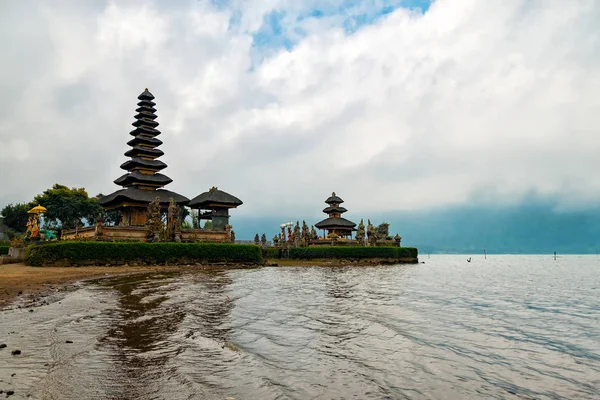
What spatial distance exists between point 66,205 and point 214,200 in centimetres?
3210

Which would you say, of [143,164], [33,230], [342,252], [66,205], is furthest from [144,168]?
[342,252]

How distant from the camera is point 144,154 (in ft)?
173

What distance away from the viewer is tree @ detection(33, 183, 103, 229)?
64500 millimetres

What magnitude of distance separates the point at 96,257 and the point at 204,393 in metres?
30.4

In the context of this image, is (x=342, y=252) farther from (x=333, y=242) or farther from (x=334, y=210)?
(x=334, y=210)

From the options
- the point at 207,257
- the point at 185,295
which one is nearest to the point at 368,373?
the point at 185,295

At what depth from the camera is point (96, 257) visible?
31.8 metres

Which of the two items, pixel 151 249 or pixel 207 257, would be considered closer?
pixel 151 249

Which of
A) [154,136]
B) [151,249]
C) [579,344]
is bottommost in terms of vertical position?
[579,344]

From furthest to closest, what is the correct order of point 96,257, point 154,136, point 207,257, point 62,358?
point 154,136
point 207,257
point 96,257
point 62,358

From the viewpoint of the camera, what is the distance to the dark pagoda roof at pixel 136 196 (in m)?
45.2

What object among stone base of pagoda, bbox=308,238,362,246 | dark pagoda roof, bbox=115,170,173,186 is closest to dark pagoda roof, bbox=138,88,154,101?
dark pagoda roof, bbox=115,170,173,186

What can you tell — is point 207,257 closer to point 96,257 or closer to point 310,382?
point 96,257

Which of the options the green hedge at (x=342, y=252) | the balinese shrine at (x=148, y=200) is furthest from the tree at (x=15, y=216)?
the green hedge at (x=342, y=252)
